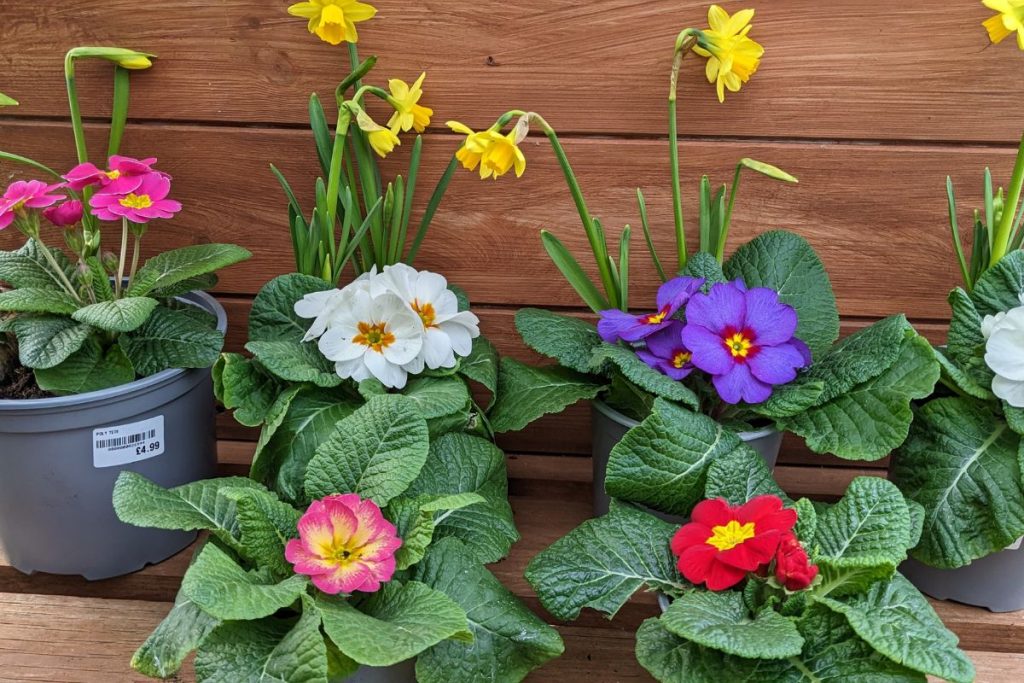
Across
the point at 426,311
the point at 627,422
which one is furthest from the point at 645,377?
the point at 426,311

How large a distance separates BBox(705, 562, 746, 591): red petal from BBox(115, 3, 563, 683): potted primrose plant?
0.17 metres

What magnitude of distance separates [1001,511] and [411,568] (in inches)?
23.6

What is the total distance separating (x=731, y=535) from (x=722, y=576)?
0.13ft

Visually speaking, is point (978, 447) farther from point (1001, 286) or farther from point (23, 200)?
point (23, 200)

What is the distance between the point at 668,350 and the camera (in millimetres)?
1033

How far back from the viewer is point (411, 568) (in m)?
0.92

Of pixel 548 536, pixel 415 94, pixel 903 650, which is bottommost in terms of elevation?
pixel 548 536

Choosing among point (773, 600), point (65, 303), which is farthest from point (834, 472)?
point (65, 303)

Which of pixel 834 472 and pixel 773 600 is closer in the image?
pixel 773 600

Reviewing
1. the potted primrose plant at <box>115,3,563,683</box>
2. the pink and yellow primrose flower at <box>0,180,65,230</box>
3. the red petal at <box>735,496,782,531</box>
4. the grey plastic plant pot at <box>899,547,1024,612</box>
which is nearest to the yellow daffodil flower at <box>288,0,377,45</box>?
the potted primrose plant at <box>115,3,563,683</box>

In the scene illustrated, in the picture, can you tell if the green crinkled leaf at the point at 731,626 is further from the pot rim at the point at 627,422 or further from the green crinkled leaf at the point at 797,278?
the green crinkled leaf at the point at 797,278

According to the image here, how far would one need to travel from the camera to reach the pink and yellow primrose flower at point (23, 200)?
3.20ft

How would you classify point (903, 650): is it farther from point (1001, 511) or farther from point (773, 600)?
point (1001, 511)

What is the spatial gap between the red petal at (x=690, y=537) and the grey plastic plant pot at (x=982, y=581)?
0.33m
